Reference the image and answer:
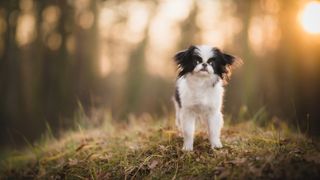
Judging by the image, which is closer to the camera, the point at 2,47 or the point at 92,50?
the point at 92,50

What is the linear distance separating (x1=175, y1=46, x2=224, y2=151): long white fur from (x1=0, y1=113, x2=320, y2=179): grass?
217 millimetres

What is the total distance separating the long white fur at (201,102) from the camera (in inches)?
240

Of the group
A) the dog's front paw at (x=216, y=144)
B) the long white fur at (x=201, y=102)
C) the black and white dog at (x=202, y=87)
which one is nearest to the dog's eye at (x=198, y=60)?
the black and white dog at (x=202, y=87)

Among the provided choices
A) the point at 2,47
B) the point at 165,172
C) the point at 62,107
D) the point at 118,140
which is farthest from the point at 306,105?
the point at 2,47

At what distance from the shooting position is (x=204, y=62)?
232 inches

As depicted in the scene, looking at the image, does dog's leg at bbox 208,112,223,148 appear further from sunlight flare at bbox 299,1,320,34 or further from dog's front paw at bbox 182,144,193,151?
sunlight flare at bbox 299,1,320,34

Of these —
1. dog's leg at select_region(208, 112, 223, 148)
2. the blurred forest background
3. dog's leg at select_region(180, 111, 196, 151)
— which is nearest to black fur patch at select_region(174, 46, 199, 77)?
dog's leg at select_region(180, 111, 196, 151)

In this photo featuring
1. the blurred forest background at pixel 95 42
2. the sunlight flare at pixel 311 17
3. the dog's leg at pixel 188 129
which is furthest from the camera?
the blurred forest background at pixel 95 42

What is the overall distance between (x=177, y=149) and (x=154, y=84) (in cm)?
2118

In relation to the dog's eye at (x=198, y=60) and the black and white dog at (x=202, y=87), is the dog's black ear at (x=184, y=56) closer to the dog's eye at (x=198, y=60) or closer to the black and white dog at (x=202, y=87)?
the black and white dog at (x=202, y=87)

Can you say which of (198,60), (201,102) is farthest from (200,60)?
(201,102)

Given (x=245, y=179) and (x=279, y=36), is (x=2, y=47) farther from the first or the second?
(x=245, y=179)

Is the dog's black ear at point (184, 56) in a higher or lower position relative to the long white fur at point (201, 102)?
higher

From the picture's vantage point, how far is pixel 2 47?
20500 millimetres
